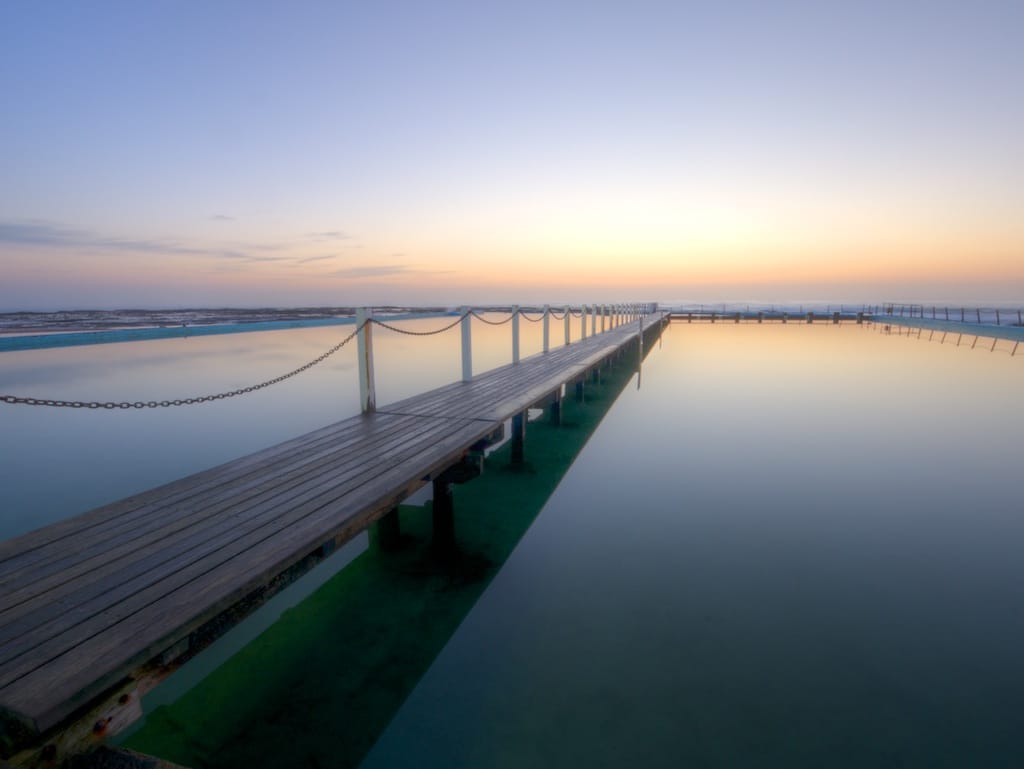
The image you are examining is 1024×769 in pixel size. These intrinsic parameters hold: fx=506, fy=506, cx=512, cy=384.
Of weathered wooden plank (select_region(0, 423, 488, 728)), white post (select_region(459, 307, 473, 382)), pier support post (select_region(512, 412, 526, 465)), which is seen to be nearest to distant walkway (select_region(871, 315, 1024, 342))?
pier support post (select_region(512, 412, 526, 465))

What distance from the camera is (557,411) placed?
10.7 meters

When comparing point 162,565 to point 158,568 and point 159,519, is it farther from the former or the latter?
point 159,519

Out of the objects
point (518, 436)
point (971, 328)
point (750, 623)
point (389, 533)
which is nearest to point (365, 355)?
point (389, 533)

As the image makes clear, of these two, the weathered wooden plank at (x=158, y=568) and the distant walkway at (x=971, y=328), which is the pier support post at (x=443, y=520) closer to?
the weathered wooden plank at (x=158, y=568)

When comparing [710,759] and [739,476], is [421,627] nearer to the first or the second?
[710,759]

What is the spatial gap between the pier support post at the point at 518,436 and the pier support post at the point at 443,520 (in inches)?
107

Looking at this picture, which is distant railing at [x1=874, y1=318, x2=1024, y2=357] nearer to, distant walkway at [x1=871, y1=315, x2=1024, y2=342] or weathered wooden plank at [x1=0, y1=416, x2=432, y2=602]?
distant walkway at [x1=871, y1=315, x2=1024, y2=342]

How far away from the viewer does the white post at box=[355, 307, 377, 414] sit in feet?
17.4

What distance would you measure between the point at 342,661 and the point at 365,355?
10.1 feet

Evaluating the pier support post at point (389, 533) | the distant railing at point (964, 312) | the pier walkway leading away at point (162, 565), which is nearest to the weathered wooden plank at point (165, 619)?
the pier walkway leading away at point (162, 565)

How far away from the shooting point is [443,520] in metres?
5.00

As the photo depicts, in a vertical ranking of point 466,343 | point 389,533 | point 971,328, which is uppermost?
point 466,343

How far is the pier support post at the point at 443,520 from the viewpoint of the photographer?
4.89 meters

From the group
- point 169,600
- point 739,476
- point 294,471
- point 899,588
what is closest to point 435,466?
point 294,471
